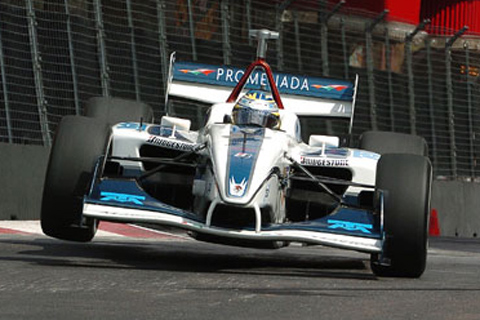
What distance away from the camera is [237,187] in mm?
9344

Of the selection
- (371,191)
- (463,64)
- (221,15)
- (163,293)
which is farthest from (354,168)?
(463,64)

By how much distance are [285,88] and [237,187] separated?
4082mm

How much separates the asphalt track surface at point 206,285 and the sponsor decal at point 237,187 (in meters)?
0.58

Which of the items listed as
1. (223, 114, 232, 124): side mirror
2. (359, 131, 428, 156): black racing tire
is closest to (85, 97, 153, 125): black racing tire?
(223, 114, 232, 124): side mirror

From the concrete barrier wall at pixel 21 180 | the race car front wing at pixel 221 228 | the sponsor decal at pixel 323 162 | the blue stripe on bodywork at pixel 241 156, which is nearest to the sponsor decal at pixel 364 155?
the sponsor decal at pixel 323 162

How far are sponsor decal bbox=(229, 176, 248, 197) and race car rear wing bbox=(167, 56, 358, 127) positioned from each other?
3.79 m

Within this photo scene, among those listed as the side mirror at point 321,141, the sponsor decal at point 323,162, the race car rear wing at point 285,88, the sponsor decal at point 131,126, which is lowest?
the sponsor decal at point 323,162

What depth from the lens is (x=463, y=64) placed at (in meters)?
22.9

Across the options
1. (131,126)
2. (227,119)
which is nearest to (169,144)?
(131,126)

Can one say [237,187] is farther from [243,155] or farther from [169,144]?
[169,144]

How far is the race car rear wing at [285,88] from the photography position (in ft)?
43.0

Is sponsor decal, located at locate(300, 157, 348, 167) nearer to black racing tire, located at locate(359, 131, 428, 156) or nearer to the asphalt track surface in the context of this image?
the asphalt track surface

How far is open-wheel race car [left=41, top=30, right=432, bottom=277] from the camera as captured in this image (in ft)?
30.6

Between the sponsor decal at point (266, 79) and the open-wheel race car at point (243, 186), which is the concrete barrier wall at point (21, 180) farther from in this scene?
the open-wheel race car at point (243, 186)
